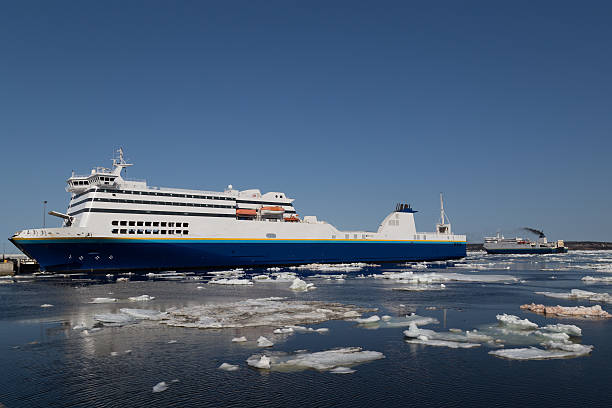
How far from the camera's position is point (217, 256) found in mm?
46312

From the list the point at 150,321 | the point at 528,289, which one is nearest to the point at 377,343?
the point at 150,321

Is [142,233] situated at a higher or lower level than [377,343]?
higher

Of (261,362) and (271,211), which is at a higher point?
(271,211)

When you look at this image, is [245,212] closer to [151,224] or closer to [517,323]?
[151,224]

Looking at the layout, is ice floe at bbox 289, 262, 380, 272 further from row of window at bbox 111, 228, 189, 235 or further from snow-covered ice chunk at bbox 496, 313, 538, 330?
snow-covered ice chunk at bbox 496, 313, 538, 330

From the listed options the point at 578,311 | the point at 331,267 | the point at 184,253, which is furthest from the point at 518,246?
the point at 578,311

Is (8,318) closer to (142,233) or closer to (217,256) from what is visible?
(142,233)

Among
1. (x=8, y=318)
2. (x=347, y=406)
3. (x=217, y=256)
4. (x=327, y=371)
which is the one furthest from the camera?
(x=217, y=256)

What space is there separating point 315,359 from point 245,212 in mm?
40749

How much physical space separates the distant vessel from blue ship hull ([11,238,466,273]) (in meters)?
72.5

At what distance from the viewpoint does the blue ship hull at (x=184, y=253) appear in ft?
129

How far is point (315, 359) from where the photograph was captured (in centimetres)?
1110

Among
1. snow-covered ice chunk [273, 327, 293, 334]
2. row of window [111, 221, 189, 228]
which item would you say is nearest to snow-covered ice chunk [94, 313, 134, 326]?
snow-covered ice chunk [273, 327, 293, 334]

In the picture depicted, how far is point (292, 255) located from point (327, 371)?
42.6m
